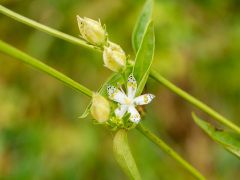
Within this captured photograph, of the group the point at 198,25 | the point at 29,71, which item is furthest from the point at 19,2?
the point at 198,25

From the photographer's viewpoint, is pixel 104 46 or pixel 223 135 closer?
pixel 104 46

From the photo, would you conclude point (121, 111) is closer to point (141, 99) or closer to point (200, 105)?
point (141, 99)

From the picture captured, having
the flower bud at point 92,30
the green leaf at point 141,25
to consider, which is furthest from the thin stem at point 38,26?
the green leaf at point 141,25

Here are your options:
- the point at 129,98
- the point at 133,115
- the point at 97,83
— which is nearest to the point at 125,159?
the point at 133,115

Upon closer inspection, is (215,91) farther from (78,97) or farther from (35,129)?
(35,129)

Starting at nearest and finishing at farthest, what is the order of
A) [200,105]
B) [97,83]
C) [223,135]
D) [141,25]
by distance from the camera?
[200,105], [223,135], [141,25], [97,83]

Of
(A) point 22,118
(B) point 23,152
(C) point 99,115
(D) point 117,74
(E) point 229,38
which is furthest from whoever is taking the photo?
(E) point 229,38
